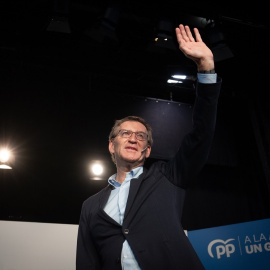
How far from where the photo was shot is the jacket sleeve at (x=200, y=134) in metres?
1.24

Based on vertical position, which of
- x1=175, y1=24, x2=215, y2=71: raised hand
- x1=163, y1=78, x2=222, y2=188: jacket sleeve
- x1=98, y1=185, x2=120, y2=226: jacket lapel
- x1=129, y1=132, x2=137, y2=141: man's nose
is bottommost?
x1=98, y1=185, x2=120, y2=226: jacket lapel

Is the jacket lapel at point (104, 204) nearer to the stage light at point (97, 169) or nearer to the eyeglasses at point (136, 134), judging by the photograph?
the eyeglasses at point (136, 134)

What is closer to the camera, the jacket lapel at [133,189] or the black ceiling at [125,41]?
the jacket lapel at [133,189]

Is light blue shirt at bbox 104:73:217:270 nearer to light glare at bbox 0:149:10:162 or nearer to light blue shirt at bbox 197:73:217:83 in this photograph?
light blue shirt at bbox 197:73:217:83

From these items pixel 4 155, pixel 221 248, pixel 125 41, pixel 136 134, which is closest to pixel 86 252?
pixel 136 134

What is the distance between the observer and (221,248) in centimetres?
271

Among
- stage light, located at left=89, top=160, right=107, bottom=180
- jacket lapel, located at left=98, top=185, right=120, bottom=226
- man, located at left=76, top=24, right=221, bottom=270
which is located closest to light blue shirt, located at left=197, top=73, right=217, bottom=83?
man, located at left=76, top=24, right=221, bottom=270

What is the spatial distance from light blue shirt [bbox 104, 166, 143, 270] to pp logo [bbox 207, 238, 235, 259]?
5.20 ft

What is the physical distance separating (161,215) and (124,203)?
0.67ft

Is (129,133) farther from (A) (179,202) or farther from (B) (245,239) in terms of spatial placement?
(B) (245,239)

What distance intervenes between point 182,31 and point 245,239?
2.16 meters

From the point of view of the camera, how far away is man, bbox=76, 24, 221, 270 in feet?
3.80

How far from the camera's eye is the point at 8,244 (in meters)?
2.15

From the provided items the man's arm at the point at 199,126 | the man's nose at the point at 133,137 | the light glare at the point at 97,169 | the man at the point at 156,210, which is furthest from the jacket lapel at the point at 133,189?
the light glare at the point at 97,169
